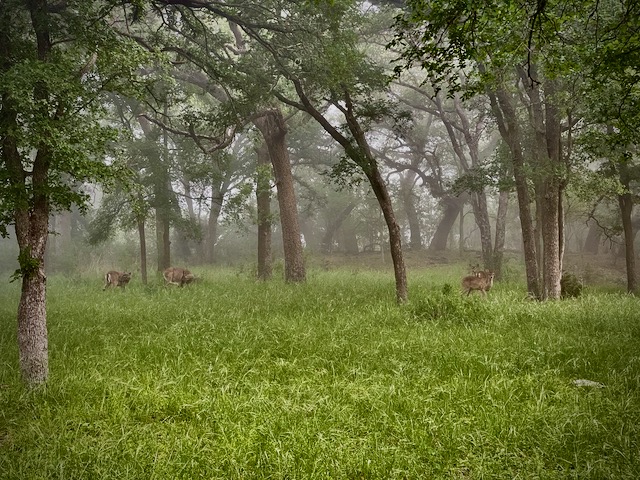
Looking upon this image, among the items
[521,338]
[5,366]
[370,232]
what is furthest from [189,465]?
[370,232]

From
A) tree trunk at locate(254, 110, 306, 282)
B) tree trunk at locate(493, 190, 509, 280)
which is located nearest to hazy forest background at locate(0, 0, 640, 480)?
tree trunk at locate(254, 110, 306, 282)

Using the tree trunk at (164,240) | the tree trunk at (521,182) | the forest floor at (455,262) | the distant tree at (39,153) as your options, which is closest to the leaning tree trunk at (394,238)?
the tree trunk at (521,182)

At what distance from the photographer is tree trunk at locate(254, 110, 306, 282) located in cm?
1623

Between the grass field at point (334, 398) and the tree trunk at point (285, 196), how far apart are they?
6.76 meters

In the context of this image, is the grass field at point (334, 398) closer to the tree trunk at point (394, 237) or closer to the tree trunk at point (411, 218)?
the tree trunk at point (394, 237)

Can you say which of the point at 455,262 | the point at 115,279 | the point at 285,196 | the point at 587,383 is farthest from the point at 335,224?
the point at 587,383

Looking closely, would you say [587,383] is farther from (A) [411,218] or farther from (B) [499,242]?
(A) [411,218]

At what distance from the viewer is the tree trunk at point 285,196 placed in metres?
16.2

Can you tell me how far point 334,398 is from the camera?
208 inches

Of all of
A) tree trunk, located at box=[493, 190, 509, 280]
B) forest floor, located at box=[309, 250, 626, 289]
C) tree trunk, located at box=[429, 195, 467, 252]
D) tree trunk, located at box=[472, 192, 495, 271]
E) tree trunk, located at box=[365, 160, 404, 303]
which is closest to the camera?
tree trunk, located at box=[365, 160, 404, 303]

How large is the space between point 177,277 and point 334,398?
40.4 feet

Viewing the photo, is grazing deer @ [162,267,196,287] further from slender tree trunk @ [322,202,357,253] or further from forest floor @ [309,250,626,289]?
→ slender tree trunk @ [322,202,357,253]

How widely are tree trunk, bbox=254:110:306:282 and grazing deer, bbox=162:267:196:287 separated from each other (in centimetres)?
368

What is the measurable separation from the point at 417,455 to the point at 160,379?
3.49m
